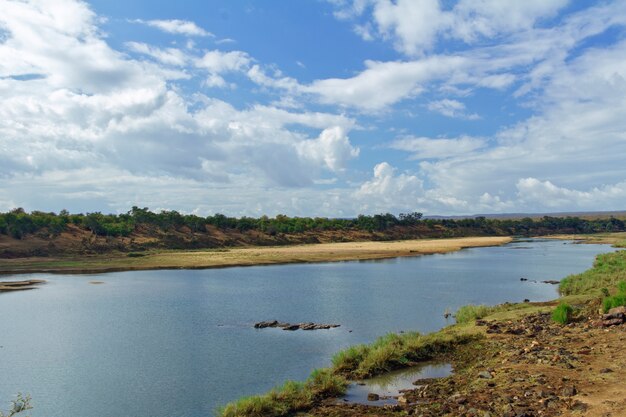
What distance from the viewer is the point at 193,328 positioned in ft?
96.3

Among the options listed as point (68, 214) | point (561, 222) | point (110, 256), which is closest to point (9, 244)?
point (110, 256)

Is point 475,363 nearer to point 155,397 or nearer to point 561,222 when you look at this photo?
point 155,397

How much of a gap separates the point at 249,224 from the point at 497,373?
116 meters

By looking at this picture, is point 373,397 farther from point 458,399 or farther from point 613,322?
point 613,322

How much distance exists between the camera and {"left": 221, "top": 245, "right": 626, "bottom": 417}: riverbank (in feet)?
43.5

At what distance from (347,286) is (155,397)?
99.2 ft

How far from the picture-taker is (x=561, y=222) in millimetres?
191500

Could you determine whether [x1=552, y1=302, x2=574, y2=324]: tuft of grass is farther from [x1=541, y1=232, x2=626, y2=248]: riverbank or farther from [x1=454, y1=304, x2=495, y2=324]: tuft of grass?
[x1=541, y1=232, x2=626, y2=248]: riverbank

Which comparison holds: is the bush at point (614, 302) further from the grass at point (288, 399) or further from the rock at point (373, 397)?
the grass at point (288, 399)

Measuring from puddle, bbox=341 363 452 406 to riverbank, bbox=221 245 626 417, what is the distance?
0.38 m

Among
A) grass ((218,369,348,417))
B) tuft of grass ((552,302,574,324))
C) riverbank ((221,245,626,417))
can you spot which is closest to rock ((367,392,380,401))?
riverbank ((221,245,626,417))

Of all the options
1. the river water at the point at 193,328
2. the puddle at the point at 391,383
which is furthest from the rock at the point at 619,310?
the river water at the point at 193,328

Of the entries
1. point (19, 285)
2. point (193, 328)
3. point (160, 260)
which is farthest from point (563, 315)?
point (160, 260)

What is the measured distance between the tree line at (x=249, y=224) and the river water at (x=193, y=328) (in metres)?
44.0
